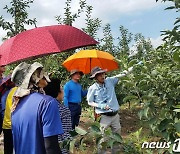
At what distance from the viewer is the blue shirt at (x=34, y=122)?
2102mm

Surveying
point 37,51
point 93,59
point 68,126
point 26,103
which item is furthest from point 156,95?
point 93,59

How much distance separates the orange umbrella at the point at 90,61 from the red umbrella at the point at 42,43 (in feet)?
4.36

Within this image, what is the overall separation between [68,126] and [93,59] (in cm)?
337

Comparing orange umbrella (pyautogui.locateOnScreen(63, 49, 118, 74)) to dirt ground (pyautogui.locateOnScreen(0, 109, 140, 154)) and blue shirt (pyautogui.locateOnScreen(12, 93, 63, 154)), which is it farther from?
blue shirt (pyautogui.locateOnScreen(12, 93, 63, 154))

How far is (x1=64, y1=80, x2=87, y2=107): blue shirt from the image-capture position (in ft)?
19.2

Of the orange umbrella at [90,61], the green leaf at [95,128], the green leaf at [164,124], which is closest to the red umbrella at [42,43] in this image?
the orange umbrella at [90,61]

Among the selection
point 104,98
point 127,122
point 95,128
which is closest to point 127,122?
point 127,122

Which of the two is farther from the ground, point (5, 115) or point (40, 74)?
point (40, 74)

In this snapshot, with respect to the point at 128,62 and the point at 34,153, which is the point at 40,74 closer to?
the point at 34,153

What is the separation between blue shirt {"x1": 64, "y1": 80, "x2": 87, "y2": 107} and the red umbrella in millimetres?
1399

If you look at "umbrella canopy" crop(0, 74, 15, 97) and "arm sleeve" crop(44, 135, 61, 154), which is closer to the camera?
"arm sleeve" crop(44, 135, 61, 154)

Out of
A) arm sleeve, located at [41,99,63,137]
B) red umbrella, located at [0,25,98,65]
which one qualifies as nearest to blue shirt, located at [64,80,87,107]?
red umbrella, located at [0,25,98,65]

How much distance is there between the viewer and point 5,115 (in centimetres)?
387

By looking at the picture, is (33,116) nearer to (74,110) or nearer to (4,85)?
(4,85)
